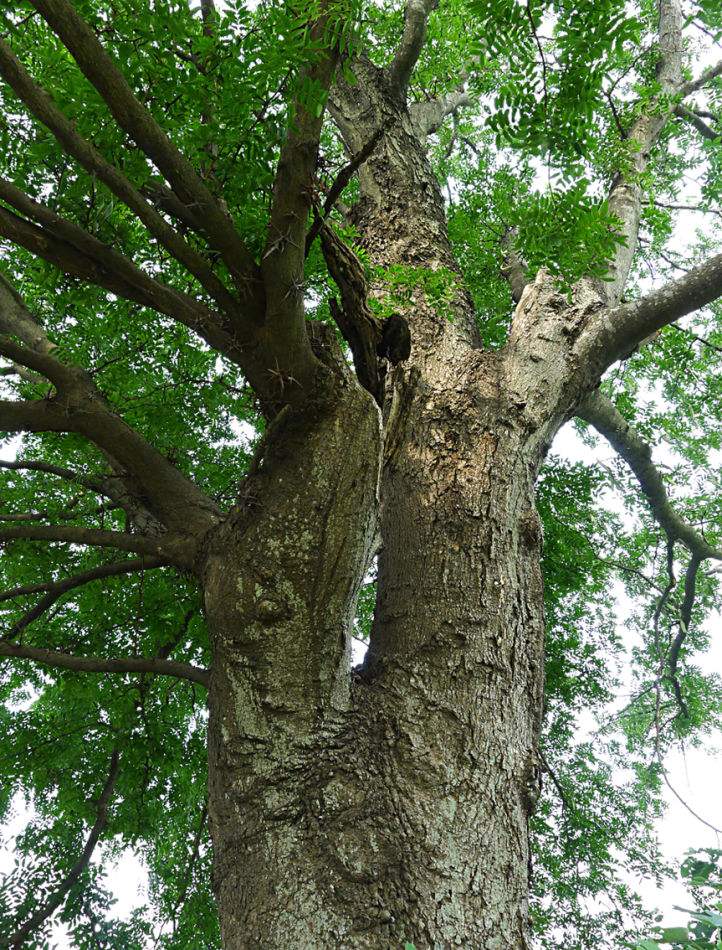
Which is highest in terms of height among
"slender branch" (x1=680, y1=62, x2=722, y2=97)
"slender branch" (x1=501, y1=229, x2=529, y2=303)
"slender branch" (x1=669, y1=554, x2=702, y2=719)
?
"slender branch" (x1=680, y1=62, x2=722, y2=97)

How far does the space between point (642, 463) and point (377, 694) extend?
3.28 metres

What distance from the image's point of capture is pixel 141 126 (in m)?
1.77

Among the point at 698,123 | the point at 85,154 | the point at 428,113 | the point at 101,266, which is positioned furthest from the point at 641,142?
the point at 85,154

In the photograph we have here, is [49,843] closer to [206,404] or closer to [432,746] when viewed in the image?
[206,404]

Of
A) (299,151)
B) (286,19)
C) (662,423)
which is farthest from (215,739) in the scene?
(662,423)

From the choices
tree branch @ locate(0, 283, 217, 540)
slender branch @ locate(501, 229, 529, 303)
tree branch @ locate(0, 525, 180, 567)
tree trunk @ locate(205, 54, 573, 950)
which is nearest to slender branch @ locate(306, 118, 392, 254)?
tree trunk @ locate(205, 54, 573, 950)

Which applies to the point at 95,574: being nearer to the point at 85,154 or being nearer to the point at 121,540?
the point at 121,540

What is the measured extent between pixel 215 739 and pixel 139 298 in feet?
4.49

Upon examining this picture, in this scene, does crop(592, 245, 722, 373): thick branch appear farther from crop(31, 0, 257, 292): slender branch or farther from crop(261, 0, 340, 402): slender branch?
crop(31, 0, 257, 292): slender branch

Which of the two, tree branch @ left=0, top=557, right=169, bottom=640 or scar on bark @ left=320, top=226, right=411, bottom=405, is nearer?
scar on bark @ left=320, top=226, right=411, bottom=405

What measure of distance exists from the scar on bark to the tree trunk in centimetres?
22

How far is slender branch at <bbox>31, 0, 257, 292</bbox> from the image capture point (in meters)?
1.61

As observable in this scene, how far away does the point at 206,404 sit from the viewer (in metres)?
4.55

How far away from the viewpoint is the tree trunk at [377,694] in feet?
5.57
